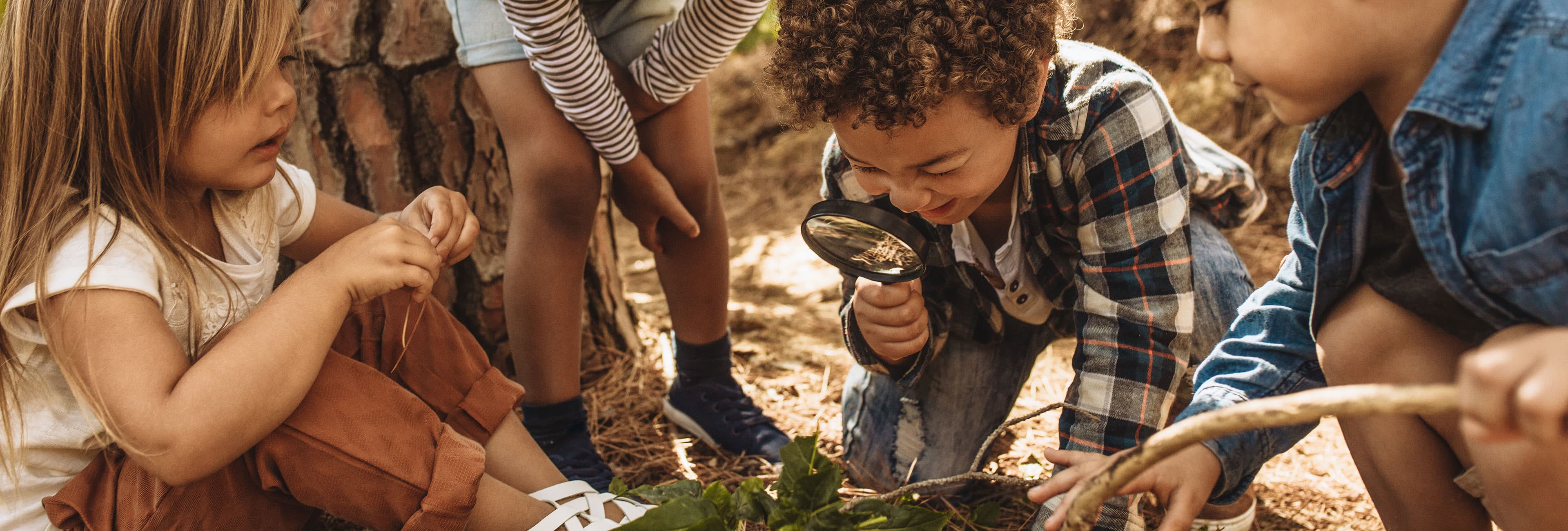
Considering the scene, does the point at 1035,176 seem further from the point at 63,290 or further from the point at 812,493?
the point at 63,290

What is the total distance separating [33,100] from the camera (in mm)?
1483

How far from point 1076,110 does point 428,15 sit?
1.61m

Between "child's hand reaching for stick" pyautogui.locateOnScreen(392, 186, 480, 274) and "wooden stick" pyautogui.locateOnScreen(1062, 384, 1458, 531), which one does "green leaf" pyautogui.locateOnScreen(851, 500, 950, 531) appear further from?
"child's hand reaching for stick" pyautogui.locateOnScreen(392, 186, 480, 274)

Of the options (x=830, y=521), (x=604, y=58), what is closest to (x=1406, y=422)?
(x=830, y=521)

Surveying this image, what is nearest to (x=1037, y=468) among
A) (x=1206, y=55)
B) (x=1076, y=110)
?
(x=1076, y=110)

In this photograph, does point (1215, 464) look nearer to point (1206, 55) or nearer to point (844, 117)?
point (1206, 55)

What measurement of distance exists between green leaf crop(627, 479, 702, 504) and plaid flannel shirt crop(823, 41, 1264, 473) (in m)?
0.66

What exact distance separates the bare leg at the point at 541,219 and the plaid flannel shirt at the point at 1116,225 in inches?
37.5

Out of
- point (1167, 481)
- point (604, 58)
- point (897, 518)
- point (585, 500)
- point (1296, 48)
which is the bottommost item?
point (585, 500)

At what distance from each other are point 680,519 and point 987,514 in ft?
2.25

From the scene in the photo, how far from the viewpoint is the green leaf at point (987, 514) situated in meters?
1.89

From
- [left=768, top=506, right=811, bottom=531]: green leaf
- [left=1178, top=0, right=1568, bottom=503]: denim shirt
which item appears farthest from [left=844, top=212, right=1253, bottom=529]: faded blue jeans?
[left=1178, top=0, right=1568, bottom=503]: denim shirt

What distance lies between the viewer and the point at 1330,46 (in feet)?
3.73

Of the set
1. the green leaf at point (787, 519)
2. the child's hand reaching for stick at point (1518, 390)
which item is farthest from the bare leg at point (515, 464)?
the child's hand reaching for stick at point (1518, 390)
